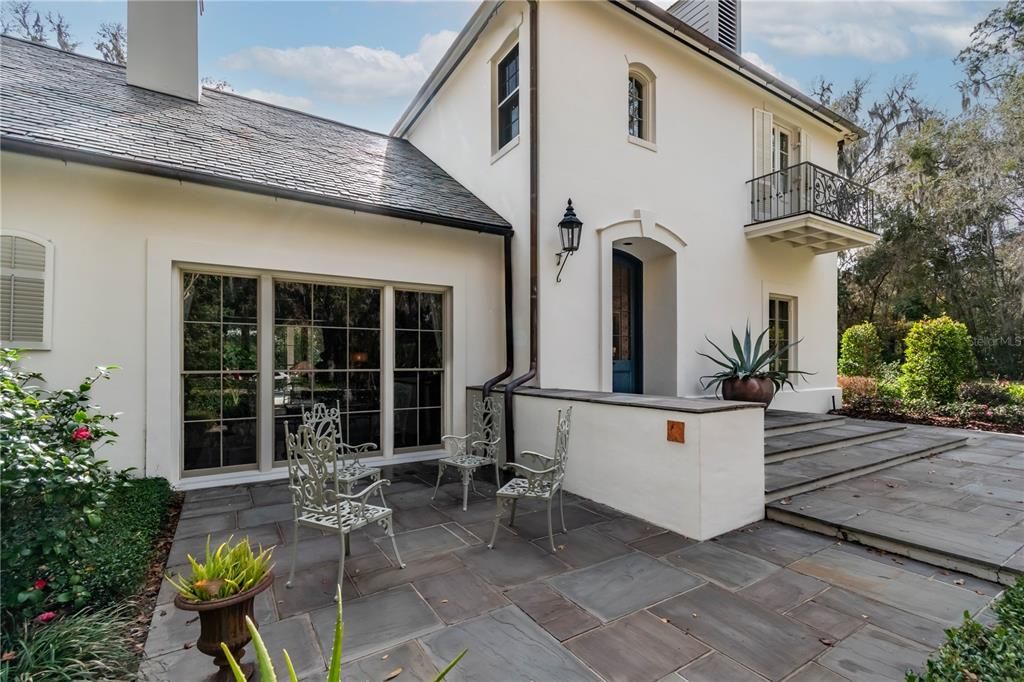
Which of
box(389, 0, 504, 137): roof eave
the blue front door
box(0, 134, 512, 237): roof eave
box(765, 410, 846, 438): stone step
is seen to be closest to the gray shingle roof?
box(0, 134, 512, 237): roof eave

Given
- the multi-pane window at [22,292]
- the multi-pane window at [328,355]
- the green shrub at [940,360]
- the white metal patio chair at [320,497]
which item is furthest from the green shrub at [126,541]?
the green shrub at [940,360]

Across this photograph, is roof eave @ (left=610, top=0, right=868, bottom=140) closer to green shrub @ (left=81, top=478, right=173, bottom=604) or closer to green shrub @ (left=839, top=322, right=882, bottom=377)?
green shrub @ (left=839, top=322, right=882, bottom=377)

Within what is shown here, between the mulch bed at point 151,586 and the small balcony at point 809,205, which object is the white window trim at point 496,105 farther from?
the mulch bed at point 151,586

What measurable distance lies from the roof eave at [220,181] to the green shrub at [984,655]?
5.66 meters

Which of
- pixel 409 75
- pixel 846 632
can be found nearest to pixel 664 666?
pixel 846 632

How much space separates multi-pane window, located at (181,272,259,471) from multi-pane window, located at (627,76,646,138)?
593cm

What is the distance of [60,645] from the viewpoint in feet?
7.00

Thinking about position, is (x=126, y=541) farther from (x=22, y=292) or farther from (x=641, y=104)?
(x=641, y=104)

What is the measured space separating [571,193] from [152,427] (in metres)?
5.64

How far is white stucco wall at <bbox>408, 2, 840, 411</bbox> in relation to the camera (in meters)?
6.25

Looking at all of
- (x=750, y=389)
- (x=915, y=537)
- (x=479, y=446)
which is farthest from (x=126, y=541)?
(x=750, y=389)

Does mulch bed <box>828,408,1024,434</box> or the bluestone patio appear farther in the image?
mulch bed <box>828,408,1024,434</box>

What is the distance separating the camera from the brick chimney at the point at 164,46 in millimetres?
6477

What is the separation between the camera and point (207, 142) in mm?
5742
